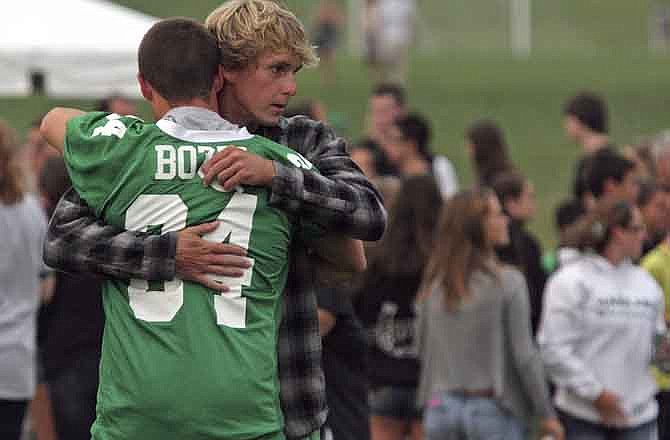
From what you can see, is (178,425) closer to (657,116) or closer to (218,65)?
(218,65)

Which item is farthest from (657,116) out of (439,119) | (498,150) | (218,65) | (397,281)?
(218,65)

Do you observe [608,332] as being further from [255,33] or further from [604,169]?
[255,33]

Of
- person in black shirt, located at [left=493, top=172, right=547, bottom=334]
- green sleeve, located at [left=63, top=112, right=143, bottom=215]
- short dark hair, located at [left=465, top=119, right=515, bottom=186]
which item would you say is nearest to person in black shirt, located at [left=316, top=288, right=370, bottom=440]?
green sleeve, located at [left=63, top=112, right=143, bottom=215]

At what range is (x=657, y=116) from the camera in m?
29.0

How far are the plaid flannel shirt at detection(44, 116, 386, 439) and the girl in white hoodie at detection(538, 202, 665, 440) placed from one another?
155 inches

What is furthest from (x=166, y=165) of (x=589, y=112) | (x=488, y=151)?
(x=589, y=112)

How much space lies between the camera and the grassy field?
2617 cm

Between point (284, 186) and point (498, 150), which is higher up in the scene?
point (284, 186)

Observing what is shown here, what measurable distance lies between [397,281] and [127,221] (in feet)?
16.4

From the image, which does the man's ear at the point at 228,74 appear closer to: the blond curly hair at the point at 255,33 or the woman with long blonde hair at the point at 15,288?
the blond curly hair at the point at 255,33

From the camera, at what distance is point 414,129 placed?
481 inches

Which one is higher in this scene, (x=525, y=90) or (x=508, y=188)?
(x=508, y=188)

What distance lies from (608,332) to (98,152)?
453 centimetres

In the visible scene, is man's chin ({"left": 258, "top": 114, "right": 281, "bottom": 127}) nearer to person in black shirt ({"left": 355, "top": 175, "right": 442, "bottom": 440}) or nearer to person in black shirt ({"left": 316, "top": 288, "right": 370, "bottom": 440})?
person in black shirt ({"left": 316, "top": 288, "right": 370, "bottom": 440})
